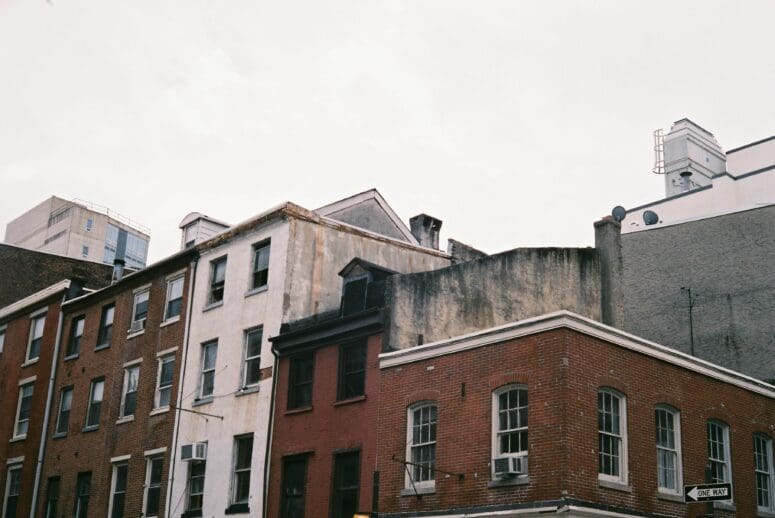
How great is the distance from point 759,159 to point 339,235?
21.8m

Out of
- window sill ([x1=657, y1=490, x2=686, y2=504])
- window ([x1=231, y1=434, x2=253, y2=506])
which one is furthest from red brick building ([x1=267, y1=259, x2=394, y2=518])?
window sill ([x1=657, y1=490, x2=686, y2=504])

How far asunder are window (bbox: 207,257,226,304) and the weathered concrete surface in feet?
27.6

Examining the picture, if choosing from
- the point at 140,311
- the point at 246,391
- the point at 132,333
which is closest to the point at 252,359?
the point at 246,391

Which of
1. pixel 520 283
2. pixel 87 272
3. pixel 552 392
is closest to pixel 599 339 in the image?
pixel 552 392

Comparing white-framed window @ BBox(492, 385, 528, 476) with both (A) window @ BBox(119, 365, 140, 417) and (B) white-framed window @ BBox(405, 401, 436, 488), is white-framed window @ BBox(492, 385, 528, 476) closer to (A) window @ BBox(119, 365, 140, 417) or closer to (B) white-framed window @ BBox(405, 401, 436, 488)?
(B) white-framed window @ BBox(405, 401, 436, 488)

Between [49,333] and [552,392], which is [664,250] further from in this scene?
[49,333]

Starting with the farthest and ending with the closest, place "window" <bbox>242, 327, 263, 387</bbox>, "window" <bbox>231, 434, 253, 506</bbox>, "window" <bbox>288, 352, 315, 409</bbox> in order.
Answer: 1. "window" <bbox>242, 327, 263, 387</bbox>
2. "window" <bbox>231, 434, 253, 506</bbox>
3. "window" <bbox>288, 352, 315, 409</bbox>

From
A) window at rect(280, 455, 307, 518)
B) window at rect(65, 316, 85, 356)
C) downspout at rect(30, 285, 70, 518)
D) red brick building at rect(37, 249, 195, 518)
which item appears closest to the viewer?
window at rect(280, 455, 307, 518)

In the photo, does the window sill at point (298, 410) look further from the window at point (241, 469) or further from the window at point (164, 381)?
the window at point (164, 381)

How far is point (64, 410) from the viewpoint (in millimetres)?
37375

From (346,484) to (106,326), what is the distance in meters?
15.6

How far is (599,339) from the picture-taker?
69.6 feet

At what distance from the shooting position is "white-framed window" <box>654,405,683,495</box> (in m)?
22.2

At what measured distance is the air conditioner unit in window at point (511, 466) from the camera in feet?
66.7
